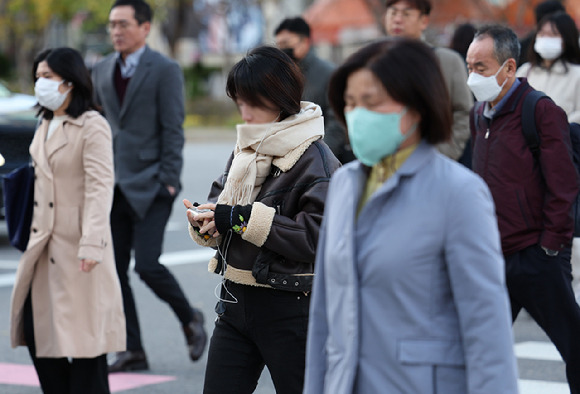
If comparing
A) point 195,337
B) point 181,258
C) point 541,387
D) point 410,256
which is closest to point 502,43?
point 541,387

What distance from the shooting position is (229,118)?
106ft

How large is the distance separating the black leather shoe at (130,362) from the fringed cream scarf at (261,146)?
9.20 feet

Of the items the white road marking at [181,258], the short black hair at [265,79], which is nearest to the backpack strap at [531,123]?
the short black hair at [265,79]

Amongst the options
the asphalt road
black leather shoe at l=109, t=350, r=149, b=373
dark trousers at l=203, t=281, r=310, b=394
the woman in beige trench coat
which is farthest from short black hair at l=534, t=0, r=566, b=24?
dark trousers at l=203, t=281, r=310, b=394

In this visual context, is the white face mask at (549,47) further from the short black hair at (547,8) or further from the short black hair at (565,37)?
the short black hair at (547,8)

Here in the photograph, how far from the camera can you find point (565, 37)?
21.9ft

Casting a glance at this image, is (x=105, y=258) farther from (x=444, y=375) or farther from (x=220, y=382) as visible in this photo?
(x=444, y=375)

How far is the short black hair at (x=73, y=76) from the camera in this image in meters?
5.30

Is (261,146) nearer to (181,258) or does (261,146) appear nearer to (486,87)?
(486,87)

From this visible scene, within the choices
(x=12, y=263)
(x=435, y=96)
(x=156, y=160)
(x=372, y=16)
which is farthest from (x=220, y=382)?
(x=372, y=16)

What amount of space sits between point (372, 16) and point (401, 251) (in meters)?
27.0

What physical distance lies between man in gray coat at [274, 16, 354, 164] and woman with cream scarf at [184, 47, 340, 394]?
370cm

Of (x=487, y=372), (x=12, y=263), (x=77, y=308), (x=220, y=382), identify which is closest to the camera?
(x=487, y=372)

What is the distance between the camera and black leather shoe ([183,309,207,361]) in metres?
6.46
